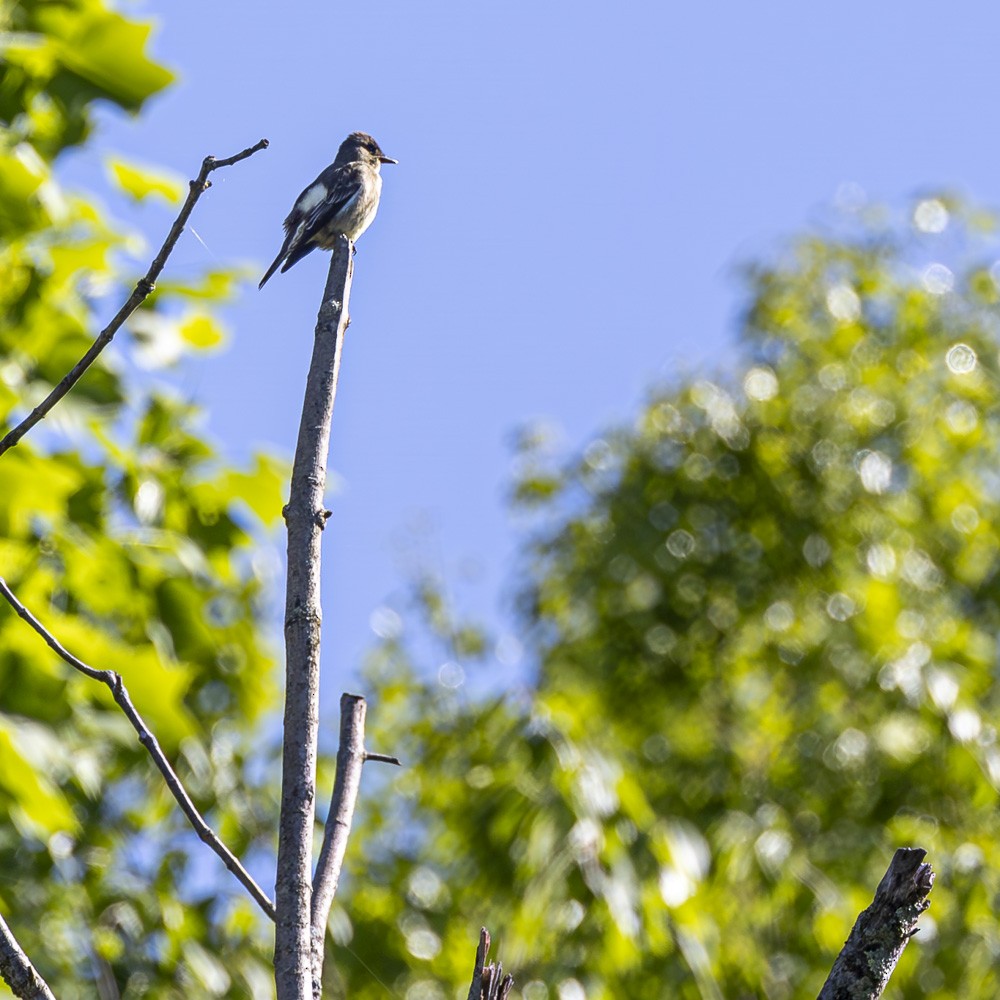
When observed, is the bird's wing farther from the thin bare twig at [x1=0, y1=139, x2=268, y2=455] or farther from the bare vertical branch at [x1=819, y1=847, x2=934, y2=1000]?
the bare vertical branch at [x1=819, y1=847, x2=934, y2=1000]

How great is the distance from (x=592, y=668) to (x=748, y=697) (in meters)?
0.78

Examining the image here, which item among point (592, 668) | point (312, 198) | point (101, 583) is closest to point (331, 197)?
point (312, 198)

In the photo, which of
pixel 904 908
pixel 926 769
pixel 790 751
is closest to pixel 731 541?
pixel 790 751

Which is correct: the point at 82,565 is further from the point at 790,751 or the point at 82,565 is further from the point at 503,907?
the point at 790,751

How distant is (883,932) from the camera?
3.92 feet

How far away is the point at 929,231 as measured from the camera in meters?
7.20

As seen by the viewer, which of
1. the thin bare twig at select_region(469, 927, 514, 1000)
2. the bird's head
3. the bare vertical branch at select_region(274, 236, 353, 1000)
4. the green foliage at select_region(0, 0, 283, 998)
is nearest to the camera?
the thin bare twig at select_region(469, 927, 514, 1000)

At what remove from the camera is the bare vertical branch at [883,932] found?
1.17 metres

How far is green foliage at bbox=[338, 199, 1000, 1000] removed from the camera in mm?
4578

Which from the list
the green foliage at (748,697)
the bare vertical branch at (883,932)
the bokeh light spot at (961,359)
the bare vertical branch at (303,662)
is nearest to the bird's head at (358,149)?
the green foliage at (748,697)

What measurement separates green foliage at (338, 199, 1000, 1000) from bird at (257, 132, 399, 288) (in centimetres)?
171

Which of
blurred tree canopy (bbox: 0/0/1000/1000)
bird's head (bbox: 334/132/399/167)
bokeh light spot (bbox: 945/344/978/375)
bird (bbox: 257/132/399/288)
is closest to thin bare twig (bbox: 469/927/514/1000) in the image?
blurred tree canopy (bbox: 0/0/1000/1000)

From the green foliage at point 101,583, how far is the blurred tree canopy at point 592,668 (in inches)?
0.6

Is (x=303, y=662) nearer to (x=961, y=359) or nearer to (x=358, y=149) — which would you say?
(x=358, y=149)
